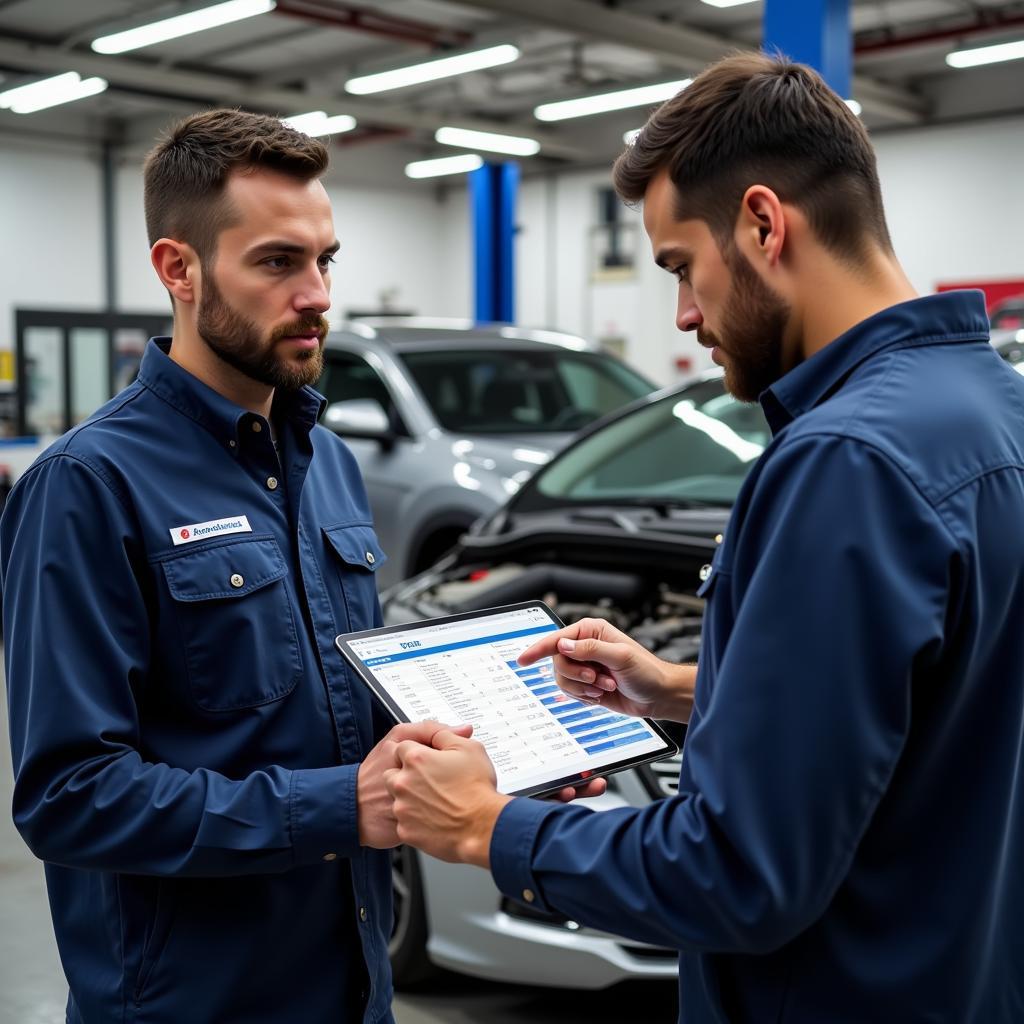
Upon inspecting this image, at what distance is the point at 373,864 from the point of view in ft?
5.36

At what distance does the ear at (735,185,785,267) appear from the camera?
1172 millimetres

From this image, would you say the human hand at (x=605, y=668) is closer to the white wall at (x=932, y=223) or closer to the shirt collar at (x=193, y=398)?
the shirt collar at (x=193, y=398)

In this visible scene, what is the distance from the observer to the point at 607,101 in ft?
41.5

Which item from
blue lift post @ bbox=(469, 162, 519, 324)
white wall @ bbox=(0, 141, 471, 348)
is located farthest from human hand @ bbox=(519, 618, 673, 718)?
white wall @ bbox=(0, 141, 471, 348)

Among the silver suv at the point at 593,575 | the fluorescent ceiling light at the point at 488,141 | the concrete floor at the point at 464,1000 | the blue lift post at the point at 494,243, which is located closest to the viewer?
the silver suv at the point at 593,575

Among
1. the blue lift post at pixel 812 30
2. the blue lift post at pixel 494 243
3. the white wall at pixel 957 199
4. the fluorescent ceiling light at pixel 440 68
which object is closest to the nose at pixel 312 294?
the blue lift post at pixel 812 30

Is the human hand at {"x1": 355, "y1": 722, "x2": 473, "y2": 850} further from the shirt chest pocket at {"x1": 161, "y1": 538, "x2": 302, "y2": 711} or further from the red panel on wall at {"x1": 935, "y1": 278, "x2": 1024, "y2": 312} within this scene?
the red panel on wall at {"x1": 935, "y1": 278, "x2": 1024, "y2": 312}

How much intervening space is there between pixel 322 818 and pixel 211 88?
43.3ft

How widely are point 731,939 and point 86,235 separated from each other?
1660 cm

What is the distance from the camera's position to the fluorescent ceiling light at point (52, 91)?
1255 cm

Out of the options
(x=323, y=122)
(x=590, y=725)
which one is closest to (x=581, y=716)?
(x=590, y=725)

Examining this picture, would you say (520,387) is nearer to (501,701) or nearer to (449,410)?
(449,410)

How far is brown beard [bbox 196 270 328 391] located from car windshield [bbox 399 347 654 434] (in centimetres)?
448

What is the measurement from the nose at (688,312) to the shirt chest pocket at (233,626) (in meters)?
0.60
